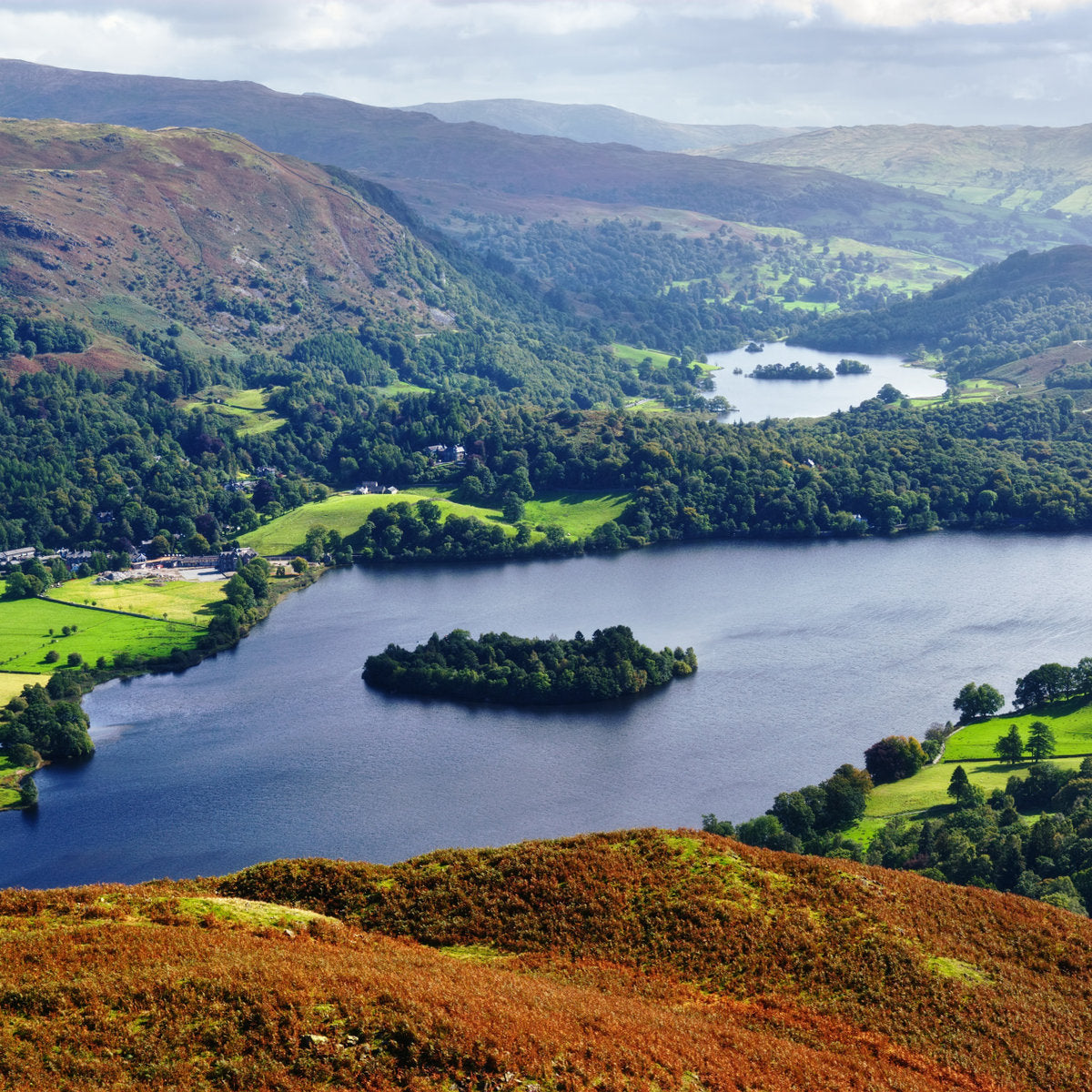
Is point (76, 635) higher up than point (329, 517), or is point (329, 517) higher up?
point (329, 517)

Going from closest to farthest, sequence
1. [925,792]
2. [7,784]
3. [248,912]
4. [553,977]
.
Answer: [553,977] < [248,912] < [925,792] < [7,784]

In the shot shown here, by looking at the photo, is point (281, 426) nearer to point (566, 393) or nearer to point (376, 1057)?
point (566, 393)

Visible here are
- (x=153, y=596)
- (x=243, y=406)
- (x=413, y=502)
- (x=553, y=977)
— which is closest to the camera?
(x=553, y=977)

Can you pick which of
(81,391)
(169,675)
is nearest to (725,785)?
(169,675)

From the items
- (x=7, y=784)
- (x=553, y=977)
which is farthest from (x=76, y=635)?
(x=553, y=977)

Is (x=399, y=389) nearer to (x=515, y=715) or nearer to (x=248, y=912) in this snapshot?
(x=515, y=715)

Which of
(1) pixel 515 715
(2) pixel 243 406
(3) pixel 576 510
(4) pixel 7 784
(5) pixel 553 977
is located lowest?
(4) pixel 7 784

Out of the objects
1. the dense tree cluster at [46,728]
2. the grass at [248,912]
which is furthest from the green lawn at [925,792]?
the dense tree cluster at [46,728]
